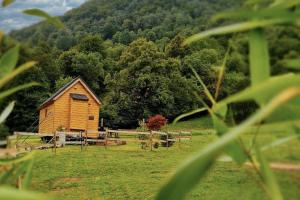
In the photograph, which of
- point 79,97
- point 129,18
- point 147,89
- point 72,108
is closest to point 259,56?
point 72,108

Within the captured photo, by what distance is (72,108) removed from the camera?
2495 centimetres

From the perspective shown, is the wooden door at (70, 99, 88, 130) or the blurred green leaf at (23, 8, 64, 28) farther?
the wooden door at (70, 99, 88, 130)

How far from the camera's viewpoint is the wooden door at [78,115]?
24828 mm

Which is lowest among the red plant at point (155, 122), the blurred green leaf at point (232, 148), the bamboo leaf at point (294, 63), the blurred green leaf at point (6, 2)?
the blurred green leaf at point (232, 148)

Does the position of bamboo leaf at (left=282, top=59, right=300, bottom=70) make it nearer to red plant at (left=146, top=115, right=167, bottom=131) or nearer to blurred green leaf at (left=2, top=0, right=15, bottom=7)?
blurred green leaf at (left=2, top=0, right=15, bottom=7)

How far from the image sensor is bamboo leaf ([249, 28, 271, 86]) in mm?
297

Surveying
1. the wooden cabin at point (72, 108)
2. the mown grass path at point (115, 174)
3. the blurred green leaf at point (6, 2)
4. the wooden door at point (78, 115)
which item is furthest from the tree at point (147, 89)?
the blurred green leaf at point (6, 2)

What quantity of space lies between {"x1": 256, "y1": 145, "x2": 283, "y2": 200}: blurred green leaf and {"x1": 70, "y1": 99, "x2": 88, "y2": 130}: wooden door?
2467 centimetres

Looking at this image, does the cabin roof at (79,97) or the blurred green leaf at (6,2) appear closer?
the blurred green leaf at (6,2)

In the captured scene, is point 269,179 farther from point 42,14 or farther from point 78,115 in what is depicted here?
point 78,115

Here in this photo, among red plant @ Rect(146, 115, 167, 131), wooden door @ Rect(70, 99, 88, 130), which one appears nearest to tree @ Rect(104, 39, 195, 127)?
wooden door @ Rect(70, 99, 88, 130)

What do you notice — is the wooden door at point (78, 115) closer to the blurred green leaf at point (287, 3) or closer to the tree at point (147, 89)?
the tree at point (147, 89)

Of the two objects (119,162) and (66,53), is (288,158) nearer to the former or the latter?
(119,162)

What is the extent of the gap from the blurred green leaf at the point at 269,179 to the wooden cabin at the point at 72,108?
2401 cm
